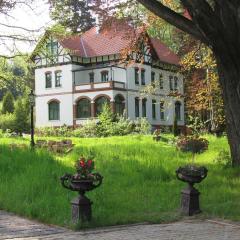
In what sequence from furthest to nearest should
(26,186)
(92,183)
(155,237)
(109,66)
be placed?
1. (109,66)
2. (26,186)
3. (92,183)
4. (155,237)

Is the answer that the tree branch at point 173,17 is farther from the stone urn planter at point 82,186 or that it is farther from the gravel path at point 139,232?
the gravel path at point 139,232

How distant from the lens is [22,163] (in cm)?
1689

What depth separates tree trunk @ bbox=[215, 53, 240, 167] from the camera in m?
13.5

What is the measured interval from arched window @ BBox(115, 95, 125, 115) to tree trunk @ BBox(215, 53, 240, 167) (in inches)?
1486

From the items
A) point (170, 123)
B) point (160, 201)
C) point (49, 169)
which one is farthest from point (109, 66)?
point (160, 201)

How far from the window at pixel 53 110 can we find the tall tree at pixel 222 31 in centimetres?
4248

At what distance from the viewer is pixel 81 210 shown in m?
9.61

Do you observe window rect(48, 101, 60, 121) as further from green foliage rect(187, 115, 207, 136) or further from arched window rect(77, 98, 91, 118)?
green foliage rect(187, 115, 207, 136)

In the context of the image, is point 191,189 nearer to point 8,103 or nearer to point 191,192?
point 191,192

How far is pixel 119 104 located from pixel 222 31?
40.8 meters

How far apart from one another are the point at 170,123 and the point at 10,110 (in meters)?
18.3

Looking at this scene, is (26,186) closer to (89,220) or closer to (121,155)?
(89,220)

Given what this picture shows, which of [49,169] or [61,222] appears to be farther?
[49,169]

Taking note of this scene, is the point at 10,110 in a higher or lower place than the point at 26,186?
higher
